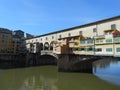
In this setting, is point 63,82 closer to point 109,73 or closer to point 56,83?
point 56,83

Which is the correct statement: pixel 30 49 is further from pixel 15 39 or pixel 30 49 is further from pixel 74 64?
pixel 74 64

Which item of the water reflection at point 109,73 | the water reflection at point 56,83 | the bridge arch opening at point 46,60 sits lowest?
the water reflection at point 56,83

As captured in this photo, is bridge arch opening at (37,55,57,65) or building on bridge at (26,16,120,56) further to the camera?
bridge arch opening at (37,55,57,65)

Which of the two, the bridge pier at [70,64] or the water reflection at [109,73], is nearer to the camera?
the water reflection at [109,73]

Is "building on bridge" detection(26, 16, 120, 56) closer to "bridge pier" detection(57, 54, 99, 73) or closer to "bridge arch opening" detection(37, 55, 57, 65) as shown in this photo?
"bridge pier" detection(57, 54, 99, 73)

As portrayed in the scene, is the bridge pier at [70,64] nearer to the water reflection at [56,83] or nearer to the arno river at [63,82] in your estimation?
the arno river at [63,82]

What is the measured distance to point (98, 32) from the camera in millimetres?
34406

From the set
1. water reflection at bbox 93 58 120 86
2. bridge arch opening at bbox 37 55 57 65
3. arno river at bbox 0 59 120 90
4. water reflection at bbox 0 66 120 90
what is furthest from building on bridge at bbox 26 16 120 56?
bridge arch opening at bbox 37 55 57 65

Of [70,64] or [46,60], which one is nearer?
[70,64]

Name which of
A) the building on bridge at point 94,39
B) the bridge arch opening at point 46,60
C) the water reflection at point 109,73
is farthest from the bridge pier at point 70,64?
the bridge arch opening at point 46,60

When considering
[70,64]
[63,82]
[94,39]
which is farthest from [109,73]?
[63,82]

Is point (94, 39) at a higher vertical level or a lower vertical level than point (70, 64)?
higher

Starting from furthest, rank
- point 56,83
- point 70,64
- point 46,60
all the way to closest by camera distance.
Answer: point 46,60
point 70,64
point 56,83

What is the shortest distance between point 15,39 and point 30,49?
1674cm
